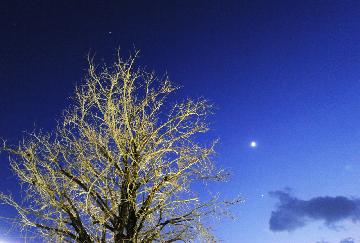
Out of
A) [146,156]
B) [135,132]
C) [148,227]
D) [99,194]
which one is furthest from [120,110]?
[148,227]

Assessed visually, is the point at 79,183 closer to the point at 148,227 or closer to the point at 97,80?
the point at 148,227

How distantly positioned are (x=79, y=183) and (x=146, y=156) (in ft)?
6.77

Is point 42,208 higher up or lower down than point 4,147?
lower down

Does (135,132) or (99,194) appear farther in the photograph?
(135,132)

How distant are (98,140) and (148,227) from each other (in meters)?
2.97

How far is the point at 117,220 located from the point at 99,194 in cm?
98

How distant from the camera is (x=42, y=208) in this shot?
1312cm

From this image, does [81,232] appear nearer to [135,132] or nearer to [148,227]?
[148,227]

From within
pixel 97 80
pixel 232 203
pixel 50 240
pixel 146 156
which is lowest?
pixel 50 240

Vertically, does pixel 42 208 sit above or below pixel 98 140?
below

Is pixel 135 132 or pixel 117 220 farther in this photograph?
pixel 135 132

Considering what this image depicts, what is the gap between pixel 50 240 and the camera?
43.0 ft

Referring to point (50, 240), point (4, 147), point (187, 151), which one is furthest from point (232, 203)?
point (4, 147)

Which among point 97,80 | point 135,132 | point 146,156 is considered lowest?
point 146,156
